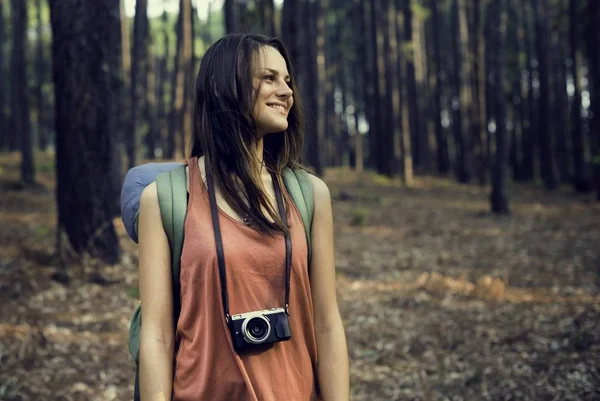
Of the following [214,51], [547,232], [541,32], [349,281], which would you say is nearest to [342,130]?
[541,32]

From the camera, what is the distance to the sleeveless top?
189 cm

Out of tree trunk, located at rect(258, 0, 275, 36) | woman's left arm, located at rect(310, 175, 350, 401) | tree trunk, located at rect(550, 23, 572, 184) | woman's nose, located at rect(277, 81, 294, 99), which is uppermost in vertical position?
tree trunk, located at rect(258, 0, 275, 36)

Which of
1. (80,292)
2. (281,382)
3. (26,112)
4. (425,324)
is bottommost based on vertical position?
(425,324)

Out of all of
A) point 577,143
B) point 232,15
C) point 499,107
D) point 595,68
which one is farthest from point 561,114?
point 232,15

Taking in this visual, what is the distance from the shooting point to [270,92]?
210 cm

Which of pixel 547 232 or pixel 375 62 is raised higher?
pixel 375 62

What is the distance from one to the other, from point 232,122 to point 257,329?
685mm

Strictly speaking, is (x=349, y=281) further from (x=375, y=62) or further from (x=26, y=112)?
(x=375, y=62)

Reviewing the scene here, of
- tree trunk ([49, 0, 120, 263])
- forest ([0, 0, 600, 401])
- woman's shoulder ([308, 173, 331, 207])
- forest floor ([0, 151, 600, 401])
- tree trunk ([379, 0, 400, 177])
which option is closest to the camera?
woman's shoulder ([308, 173, 331, 207])

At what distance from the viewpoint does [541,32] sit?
1003 inches

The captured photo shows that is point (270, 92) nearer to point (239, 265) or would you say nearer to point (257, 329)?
point (239, 265)

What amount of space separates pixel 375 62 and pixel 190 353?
933 inches

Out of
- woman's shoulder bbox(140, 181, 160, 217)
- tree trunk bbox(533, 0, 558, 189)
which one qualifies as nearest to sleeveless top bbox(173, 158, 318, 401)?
woman's shoulder bbox(140, 181, 160, 217)

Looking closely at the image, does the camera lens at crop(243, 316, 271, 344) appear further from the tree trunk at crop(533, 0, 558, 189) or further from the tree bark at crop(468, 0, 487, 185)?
the tree trunk at crop(533, 0, 558, 189)
